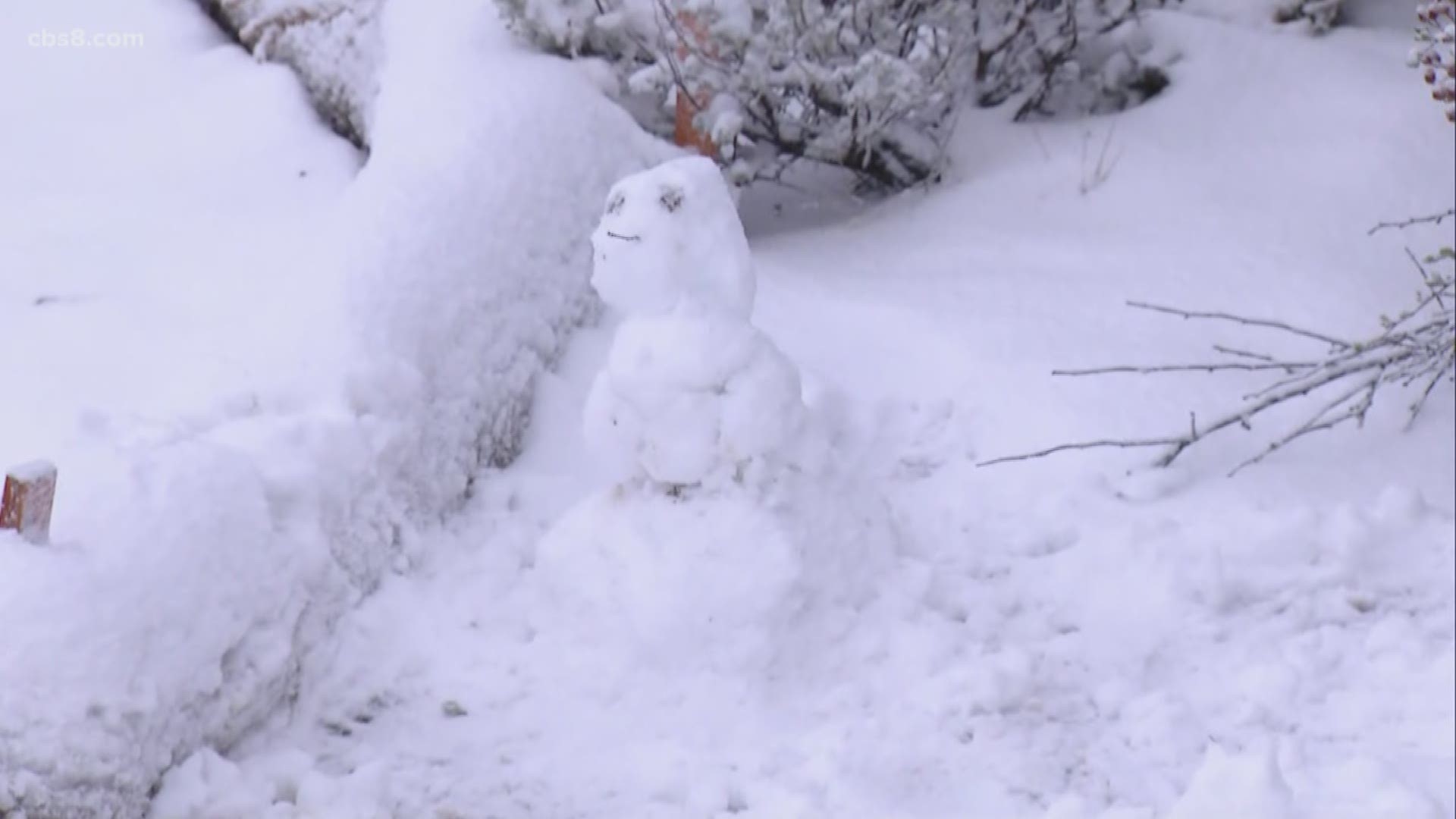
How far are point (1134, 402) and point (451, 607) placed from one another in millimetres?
1670

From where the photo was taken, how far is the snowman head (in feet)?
8.75

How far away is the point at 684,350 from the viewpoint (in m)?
2.64

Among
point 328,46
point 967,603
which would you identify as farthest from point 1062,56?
point 967,603

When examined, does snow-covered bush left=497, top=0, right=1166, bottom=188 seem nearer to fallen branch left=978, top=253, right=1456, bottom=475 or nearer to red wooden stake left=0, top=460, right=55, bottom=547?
fallen branch left=978, top=253, right=1456, bottom=475

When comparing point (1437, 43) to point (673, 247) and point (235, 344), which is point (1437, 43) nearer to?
point (673, 247)

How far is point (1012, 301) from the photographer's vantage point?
371cm

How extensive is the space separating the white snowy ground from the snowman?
0.12 meters

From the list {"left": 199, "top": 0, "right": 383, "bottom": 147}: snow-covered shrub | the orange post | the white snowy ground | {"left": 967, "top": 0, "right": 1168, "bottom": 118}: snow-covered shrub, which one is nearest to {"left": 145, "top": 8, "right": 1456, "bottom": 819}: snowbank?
the white snowy ground

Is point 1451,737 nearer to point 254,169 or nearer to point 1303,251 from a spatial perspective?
point 1303,251

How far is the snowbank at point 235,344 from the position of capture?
2096 millimetres

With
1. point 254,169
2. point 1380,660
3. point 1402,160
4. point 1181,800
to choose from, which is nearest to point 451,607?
point 1181,800

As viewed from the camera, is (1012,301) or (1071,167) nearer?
(1012,301)

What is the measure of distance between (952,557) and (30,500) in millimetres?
1728

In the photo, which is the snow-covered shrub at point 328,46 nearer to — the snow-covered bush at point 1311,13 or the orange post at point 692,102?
the orange post at point 692,102
